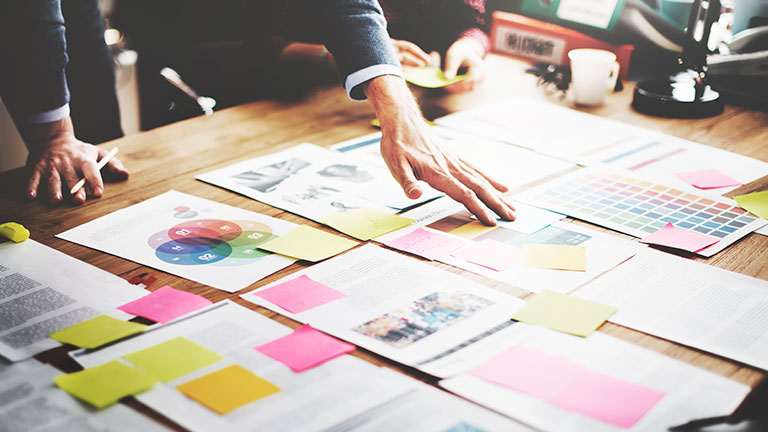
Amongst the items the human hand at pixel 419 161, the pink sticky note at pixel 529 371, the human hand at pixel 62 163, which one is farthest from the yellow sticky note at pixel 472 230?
the human hand at pixel 62 163

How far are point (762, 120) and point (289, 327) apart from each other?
1.35 meters

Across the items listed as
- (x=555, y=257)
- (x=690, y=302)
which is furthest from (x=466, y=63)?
(x=690, y=302)

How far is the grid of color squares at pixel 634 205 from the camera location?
117 cm

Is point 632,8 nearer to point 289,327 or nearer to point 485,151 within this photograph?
point 485,151

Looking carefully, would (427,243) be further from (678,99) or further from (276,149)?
(678,99)

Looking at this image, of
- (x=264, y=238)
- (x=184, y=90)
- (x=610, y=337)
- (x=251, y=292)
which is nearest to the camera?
(x=610, y=337)

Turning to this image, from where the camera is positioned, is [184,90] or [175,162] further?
[184,90]

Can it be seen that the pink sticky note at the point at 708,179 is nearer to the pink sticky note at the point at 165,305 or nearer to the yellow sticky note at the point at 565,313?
the yellow sticky note at the point at 565,313

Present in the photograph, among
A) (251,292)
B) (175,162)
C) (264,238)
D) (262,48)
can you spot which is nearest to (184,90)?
(262,48)

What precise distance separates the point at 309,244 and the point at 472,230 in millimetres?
271

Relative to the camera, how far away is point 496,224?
1187 mm

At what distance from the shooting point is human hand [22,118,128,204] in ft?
4.29

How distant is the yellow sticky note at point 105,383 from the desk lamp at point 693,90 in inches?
54.7

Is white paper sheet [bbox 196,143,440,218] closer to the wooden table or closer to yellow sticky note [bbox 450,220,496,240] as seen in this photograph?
the wooden table
